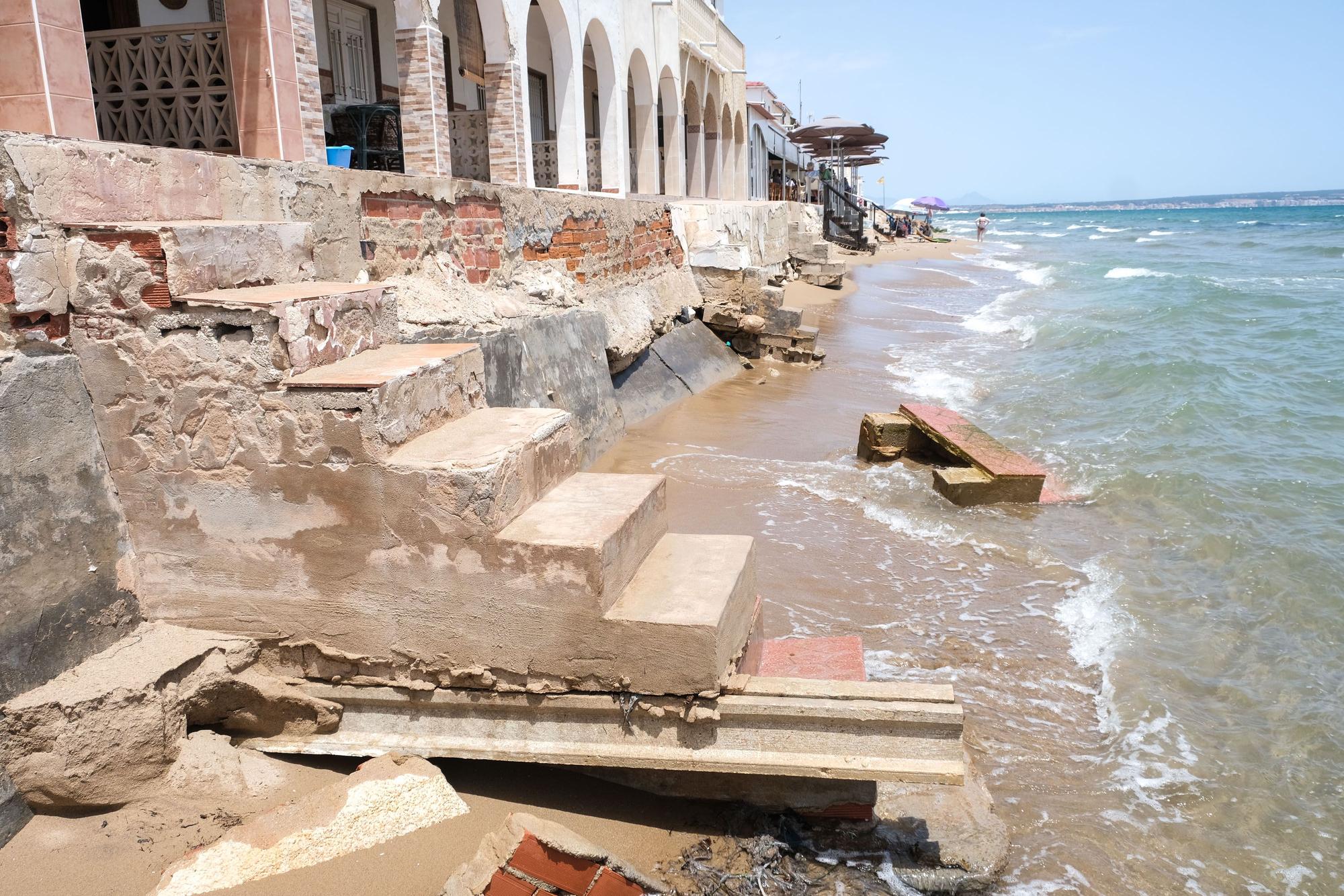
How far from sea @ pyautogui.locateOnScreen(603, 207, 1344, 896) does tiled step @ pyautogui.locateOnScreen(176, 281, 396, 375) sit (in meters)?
2.26

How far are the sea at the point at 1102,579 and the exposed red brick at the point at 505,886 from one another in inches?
57.8

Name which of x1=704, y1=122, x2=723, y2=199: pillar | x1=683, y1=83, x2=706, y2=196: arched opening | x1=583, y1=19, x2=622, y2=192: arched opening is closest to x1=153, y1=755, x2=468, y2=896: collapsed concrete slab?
x1=583, y1=19, x2=622, y2=192: arched opening

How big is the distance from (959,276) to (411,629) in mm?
27502

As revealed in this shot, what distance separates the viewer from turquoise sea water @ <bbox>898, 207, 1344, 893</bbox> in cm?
316

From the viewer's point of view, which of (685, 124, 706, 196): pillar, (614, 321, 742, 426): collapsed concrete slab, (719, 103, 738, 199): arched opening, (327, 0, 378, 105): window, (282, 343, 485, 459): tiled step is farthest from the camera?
(719, 103, 738, 199): arched opening

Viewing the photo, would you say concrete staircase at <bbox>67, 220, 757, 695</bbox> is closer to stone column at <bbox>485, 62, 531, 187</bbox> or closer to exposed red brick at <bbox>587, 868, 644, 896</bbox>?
exposed red brick at <bbox>587, 868, 644, 896</bbox>

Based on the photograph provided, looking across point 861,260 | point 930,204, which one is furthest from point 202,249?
point 930,204

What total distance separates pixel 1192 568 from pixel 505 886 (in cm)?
460

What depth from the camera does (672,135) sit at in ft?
56.9

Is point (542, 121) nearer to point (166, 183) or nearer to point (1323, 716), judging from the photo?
point (166, 183)

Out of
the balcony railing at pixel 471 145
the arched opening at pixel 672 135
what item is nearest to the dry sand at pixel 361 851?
the balcony railing at pixel 471 145

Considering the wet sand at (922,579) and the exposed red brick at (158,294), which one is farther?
the wet sand at (922,579)

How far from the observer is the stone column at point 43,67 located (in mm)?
4465

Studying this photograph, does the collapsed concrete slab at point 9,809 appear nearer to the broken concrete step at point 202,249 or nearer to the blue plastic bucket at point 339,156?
the broken concrete step at point 202,249
